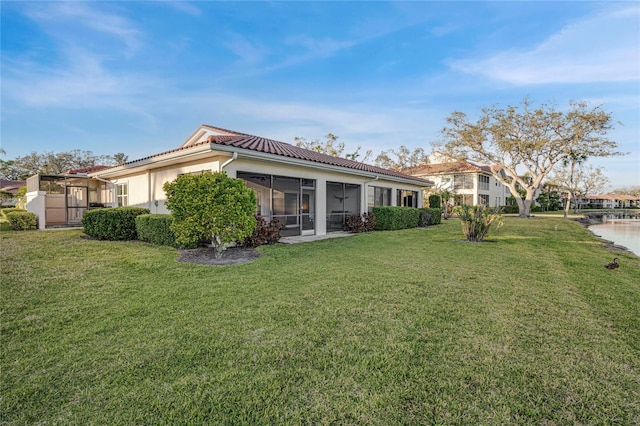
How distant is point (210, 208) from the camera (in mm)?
6805

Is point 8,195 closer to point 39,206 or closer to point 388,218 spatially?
point 39,206

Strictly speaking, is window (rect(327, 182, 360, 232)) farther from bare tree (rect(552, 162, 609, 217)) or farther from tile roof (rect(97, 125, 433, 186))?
bare tree (rect(552, 162, 609, 217))

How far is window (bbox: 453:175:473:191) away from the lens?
127 feet

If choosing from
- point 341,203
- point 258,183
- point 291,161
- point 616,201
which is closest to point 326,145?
point 341,203

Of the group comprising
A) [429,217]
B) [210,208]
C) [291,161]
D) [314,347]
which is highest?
[291,161]

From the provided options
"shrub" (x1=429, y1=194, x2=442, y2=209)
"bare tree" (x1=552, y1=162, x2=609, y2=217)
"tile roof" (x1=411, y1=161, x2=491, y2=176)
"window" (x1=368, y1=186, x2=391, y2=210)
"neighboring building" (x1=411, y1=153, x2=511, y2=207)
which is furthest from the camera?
"bare tree" (x1=552, y1=162, x2=609, y2=217)

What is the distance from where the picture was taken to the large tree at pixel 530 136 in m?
26.0

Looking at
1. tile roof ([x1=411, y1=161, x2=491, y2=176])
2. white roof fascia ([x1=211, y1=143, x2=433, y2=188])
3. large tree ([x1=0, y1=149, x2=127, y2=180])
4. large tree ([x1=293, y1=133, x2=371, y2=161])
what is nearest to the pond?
white roof fascia ([x1=211, y1=143, x2=433, y2=188])

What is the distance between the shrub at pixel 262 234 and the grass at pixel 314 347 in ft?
9.49

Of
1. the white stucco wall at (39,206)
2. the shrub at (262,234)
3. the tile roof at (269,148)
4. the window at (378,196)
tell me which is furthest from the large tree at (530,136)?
the white stucco wall at (39,206)

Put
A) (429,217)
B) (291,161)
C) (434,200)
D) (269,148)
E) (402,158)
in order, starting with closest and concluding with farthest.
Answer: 1. (291,161)
2. (269,148)
3. (429,217)
4. (434,200)
5. (402,158)

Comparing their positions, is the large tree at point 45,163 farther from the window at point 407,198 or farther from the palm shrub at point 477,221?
the palm shrub at point 477,221

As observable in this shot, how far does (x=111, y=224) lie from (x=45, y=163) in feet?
116

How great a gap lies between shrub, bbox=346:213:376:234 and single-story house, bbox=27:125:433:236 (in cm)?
50
